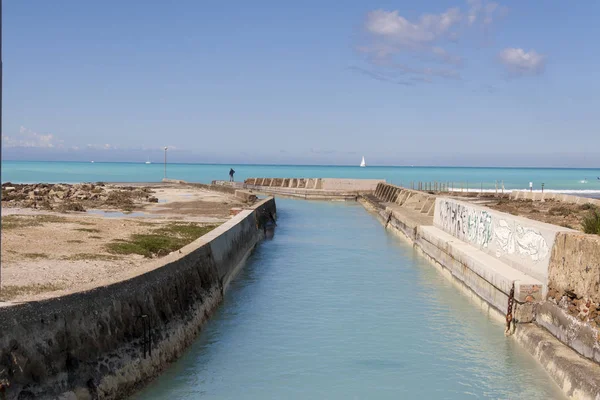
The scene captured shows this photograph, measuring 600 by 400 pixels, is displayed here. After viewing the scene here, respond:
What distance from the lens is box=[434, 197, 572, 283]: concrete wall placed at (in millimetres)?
13545

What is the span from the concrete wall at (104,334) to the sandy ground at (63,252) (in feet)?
1.12

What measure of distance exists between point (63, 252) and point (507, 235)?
474 inches

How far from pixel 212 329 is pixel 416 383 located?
17.0 ft

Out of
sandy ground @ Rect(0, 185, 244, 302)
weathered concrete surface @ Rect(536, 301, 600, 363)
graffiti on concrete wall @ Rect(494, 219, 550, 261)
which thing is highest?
graffiti on concrete wall @ Rect(494, 219, 550, 261)

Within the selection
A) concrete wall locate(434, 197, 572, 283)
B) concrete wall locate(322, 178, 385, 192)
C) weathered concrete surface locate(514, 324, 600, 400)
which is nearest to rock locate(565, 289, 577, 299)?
weathered concrete surface locate(514, 324, 600, 400)

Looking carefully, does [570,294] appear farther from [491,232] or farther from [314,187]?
[314,187]

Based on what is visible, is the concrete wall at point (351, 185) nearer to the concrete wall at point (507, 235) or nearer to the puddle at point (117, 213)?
the puddle at point (117, 213)

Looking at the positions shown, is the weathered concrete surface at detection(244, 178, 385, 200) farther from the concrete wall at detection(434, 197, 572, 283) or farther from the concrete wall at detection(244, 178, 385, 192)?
the concrete wall at detection(434, 197, 572, 283)

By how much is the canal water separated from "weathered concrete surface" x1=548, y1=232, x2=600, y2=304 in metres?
1.68

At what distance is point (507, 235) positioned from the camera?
16.8 meters

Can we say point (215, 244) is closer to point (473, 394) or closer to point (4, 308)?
point (473, 394)

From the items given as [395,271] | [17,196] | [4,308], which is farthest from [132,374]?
[17,196]

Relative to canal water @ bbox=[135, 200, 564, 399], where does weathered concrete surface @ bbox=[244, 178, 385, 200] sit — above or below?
above

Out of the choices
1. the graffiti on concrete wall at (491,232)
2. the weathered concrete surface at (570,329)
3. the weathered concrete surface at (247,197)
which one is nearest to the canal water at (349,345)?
the weathered concrete surface at (570,329)
